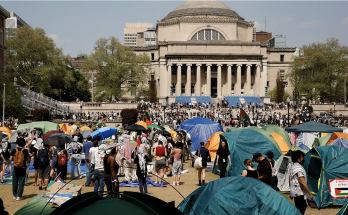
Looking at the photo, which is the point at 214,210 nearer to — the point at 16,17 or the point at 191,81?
the point at 191,81

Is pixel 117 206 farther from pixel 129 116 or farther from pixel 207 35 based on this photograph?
pixel 207 35

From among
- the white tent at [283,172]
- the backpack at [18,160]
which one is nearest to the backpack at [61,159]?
the backpack at [18,160]

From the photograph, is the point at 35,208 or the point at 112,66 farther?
the point at 112,66

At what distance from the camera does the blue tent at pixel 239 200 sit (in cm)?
793

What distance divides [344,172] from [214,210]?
591 centimetres

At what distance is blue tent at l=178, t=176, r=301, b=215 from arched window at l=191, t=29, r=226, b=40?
75.4 m

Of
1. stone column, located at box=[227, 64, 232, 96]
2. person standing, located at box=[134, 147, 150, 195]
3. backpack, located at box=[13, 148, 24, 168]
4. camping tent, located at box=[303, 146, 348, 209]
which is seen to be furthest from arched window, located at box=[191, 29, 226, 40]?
backpack, located at box=[13, 148, 24, 168]

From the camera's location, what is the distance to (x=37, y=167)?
13891 mm

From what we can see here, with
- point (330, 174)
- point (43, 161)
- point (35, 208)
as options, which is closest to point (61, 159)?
point (43, 161)

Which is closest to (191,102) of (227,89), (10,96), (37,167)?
(227,89)

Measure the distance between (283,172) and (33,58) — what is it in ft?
179

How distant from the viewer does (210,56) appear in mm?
76500

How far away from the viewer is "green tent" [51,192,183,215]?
5.76 m

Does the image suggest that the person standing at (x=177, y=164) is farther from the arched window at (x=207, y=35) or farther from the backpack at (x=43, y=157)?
the arched window at (x=207, y=35)
